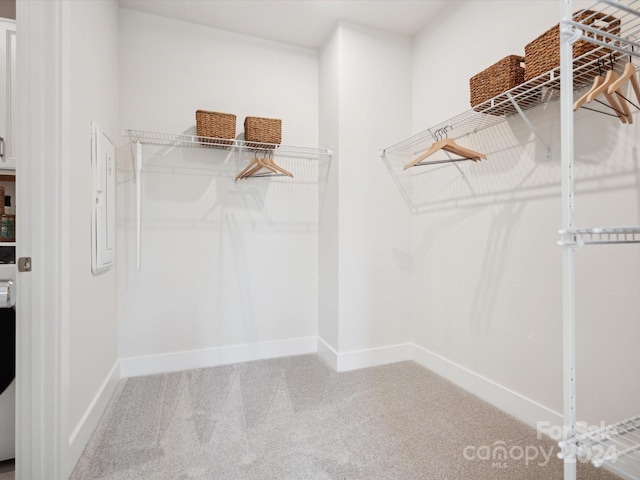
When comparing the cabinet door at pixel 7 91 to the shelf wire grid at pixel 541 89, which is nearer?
the shelf wire grid at pixel 541 89

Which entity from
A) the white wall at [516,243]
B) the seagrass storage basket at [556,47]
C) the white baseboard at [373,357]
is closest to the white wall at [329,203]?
the white baseboard at [373,357]

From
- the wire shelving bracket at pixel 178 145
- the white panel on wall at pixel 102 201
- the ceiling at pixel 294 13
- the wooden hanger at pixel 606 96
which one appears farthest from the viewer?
the ceiling at pixel 294 13

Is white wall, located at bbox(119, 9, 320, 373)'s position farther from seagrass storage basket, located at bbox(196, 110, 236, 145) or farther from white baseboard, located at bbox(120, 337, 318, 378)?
seagrass storage basket, located at bbox(196, 110, 236, 145)

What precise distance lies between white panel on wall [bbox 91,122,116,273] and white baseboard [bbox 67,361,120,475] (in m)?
0.69

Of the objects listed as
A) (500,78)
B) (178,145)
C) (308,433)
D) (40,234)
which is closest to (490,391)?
(308,433)

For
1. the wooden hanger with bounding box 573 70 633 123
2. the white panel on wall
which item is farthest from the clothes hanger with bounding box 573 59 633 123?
the white panel on wall

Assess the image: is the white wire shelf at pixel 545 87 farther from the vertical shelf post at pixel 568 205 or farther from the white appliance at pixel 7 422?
the white appliance at pixel 7 422

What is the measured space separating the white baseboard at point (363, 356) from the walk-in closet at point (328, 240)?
0.02 metres

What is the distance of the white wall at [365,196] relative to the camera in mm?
2422

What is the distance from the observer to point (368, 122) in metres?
2.49

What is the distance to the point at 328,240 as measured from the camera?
2.58 m

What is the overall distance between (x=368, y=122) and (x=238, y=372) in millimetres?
2126

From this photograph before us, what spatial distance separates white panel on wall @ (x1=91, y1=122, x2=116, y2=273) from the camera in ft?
5.58

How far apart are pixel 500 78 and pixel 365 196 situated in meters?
1.14
